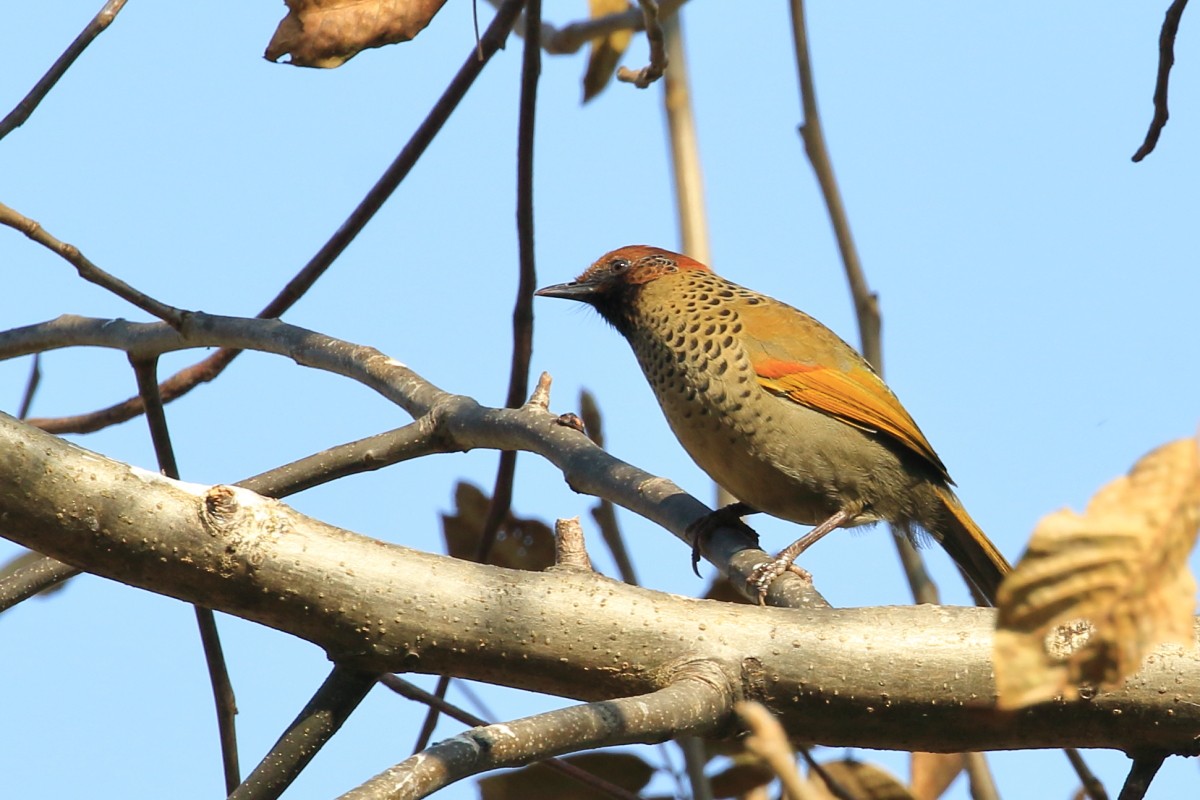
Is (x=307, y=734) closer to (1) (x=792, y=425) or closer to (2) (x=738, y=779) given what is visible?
(2) (x=738, y=779)

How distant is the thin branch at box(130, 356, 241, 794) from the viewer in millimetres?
3121

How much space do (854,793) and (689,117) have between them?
2447 mm

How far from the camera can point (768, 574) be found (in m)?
3.25

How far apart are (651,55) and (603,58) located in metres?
1.11

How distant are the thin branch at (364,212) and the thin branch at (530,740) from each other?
2002mm

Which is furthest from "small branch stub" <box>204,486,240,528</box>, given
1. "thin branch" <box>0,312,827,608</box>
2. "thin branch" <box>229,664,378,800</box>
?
"thin branch" <box>0,312,827,608</box>

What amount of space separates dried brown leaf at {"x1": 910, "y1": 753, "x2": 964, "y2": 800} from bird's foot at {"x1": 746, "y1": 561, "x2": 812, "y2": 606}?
95 cm

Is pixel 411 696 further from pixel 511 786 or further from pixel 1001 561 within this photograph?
pixel 1001 561

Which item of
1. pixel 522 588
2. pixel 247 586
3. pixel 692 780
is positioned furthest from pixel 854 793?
pixel 247 586

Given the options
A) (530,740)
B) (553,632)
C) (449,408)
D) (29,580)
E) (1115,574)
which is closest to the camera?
(1115,574)

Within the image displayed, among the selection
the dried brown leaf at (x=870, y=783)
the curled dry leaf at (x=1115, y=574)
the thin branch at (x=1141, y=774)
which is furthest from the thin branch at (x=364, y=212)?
the curled dry leaf at (x=1115, y=574)

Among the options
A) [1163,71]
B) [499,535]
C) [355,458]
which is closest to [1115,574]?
[1163,71]

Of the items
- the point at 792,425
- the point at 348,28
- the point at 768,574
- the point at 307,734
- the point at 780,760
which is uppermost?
the point at 348,28

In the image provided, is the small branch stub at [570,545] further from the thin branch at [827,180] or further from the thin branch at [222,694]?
the thin branch at [827,180]
